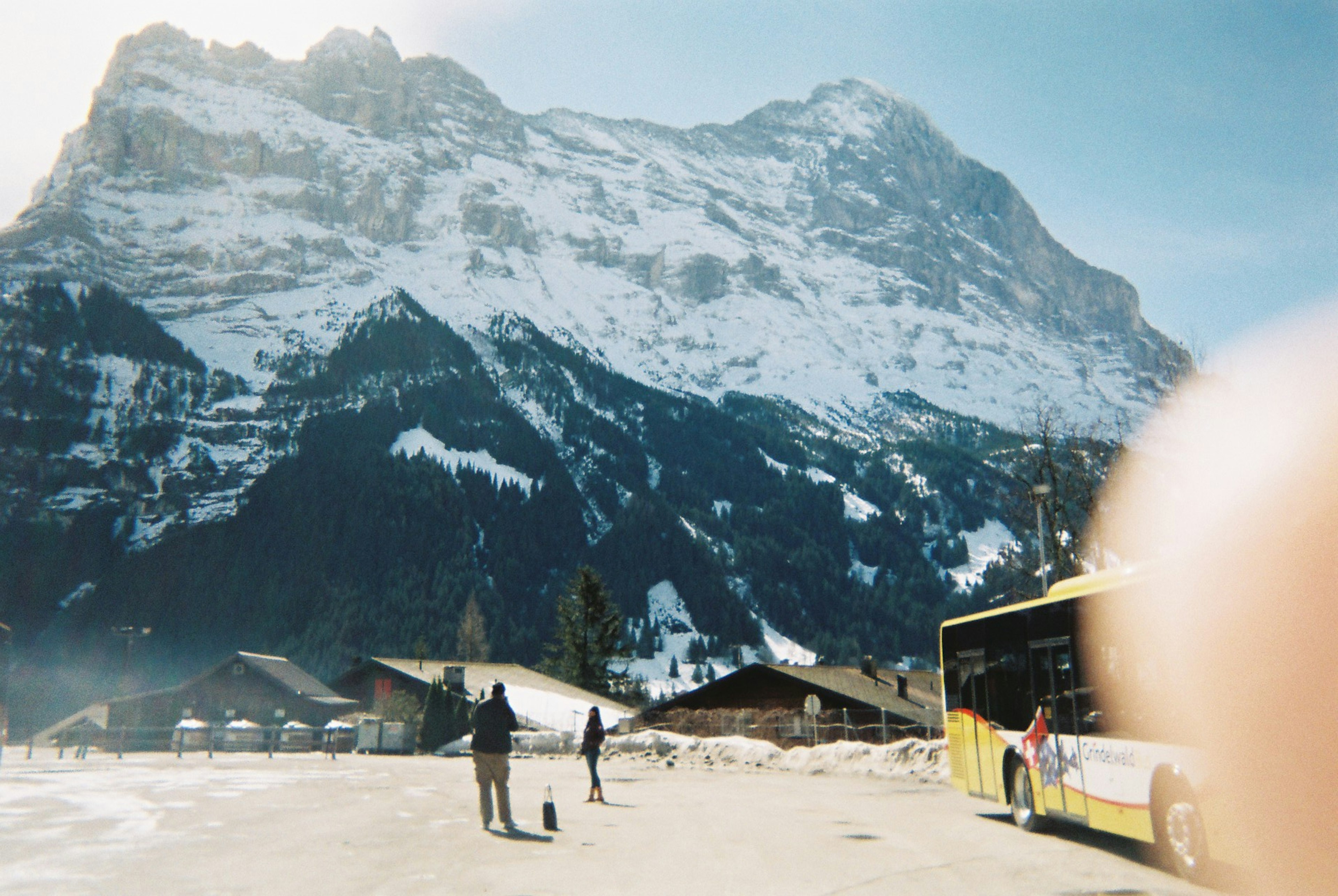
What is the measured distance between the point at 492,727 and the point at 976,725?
7.95 meters

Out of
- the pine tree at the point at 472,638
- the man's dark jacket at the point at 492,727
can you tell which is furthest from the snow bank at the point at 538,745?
the pine tree at the point at 472,638

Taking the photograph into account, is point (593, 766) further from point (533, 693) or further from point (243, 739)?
point (533, 693)

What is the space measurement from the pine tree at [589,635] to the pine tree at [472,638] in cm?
3180

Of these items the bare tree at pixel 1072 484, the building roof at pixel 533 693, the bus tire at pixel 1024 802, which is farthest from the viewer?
the building roof at pixel 533 693

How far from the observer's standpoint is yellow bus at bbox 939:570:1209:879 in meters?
10.7

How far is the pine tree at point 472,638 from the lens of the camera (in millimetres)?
119562

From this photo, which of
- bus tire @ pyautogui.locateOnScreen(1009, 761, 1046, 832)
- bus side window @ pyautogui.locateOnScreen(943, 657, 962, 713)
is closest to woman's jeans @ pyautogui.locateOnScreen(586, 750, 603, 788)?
bus side window @ pyautogui.locateOnScreen(943, 657, 962, 713)

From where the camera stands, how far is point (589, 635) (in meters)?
85.0

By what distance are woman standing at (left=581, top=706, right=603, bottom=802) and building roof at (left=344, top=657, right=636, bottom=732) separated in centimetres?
4029

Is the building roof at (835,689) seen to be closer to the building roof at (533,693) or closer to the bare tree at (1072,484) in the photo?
the building roof at (533,693)

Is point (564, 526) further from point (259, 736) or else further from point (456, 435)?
point (259, 736)

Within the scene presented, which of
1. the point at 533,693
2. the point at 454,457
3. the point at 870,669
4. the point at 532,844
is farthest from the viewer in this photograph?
the point at 454,457

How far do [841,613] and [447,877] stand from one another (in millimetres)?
166222

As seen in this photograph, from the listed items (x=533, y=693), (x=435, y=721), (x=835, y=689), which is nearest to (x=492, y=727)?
(x=435, y=721)
